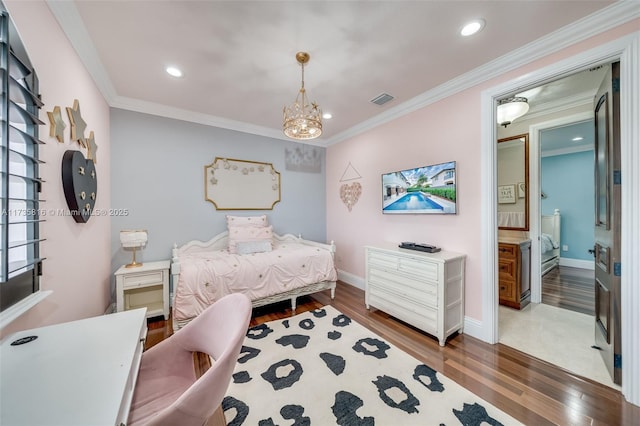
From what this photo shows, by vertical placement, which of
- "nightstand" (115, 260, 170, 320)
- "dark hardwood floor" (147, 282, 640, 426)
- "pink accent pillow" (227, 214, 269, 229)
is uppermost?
"pink accent pillow" (227, 214, 269, 229)

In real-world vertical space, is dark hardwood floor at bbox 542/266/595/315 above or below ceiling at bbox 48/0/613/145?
below

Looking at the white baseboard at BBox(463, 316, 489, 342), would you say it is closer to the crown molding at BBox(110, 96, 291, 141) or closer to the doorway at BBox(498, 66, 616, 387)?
the doorway at BBox(498, 66, 616, 387)

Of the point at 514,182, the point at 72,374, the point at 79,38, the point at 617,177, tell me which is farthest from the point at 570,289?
the point at 79,38

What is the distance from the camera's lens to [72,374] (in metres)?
0.75

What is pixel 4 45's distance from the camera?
848 mm

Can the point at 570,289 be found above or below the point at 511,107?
below

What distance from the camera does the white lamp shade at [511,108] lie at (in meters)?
2.43

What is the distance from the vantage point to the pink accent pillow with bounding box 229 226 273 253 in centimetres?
322

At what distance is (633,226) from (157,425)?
2737 mm

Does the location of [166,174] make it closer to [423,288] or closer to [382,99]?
[382,99]

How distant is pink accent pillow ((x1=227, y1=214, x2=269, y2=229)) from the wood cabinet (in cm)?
333

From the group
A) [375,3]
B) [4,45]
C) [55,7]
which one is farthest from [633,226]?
[55,7]

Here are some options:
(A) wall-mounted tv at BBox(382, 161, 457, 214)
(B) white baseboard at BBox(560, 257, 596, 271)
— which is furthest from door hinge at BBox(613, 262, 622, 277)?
(B) white baseboard at BBox(560, 257, 596, 271)

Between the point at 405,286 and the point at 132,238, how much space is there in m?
3.02
